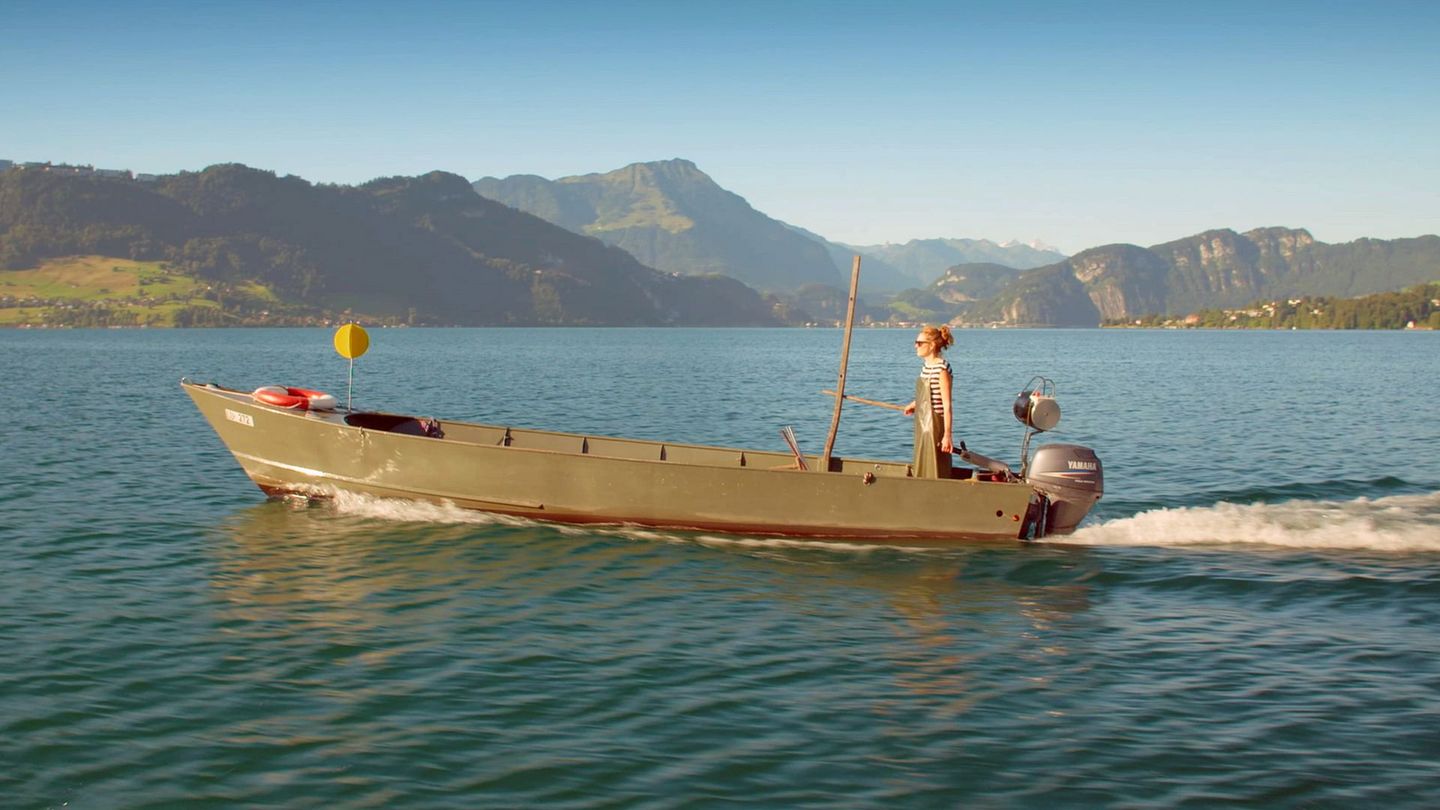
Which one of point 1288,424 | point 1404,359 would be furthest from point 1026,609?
point 1404,359

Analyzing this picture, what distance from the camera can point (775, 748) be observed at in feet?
29.3

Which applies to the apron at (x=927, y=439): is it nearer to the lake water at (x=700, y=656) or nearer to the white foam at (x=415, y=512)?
the lake water at (x=700, y=656)

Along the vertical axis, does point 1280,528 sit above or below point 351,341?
below

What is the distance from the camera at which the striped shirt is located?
51.6ft

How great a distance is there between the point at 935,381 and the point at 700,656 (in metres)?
6.12

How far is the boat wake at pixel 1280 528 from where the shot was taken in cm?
1664

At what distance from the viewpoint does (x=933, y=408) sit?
1606cm

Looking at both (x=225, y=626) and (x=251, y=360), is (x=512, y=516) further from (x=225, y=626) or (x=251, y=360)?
(x=251, y=360)

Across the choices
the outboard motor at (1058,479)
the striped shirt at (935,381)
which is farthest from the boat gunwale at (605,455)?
the striped shirt at (935,381)

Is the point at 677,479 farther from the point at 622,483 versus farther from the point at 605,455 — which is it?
the point at 605,455

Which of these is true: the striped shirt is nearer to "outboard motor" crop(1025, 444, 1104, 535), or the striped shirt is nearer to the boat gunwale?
the boat gunwale

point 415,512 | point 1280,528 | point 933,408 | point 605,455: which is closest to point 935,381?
point 933,408

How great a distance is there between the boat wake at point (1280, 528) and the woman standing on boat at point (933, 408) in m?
2.53

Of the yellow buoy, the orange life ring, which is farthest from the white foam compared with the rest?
the yellow buoy
